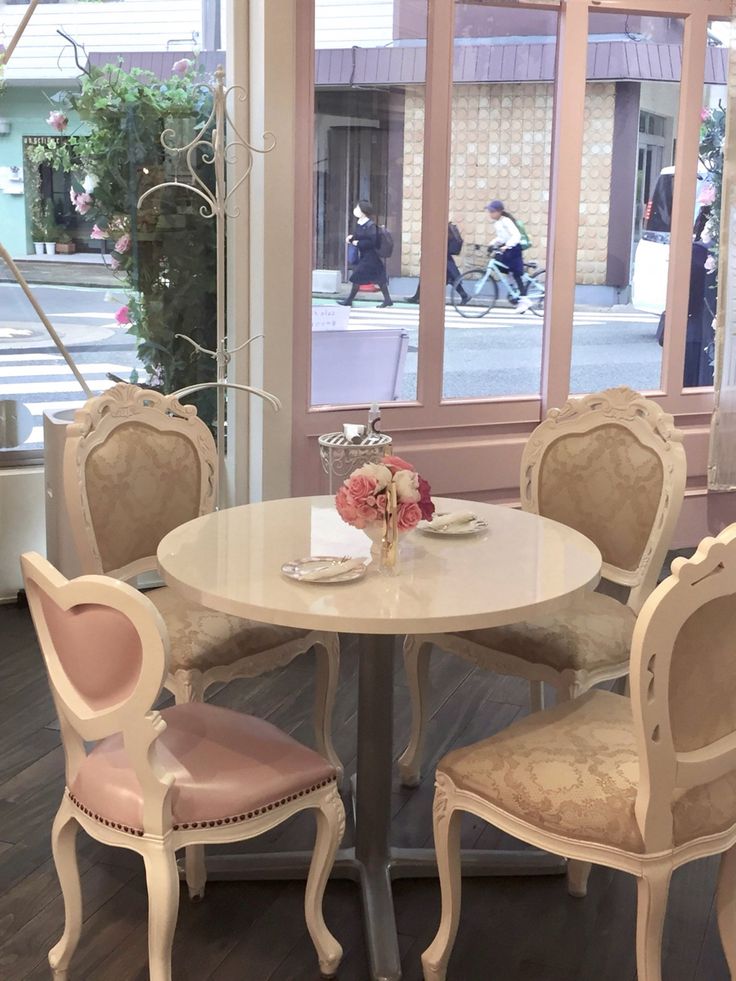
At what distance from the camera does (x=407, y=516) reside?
228cm

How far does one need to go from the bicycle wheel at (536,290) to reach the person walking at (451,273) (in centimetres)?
29

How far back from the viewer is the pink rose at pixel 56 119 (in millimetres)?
4062

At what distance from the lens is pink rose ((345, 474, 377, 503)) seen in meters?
2.25

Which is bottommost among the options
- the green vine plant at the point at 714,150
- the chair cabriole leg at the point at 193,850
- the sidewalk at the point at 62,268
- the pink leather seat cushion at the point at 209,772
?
the chair cabriole leg at the point at 193,850

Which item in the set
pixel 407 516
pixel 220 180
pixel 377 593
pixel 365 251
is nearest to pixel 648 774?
pixel 377 593

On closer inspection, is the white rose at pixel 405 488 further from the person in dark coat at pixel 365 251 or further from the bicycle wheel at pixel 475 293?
the bicycle wheel at pixel 475 293

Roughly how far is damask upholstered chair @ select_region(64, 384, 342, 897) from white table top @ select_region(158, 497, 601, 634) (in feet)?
0.78

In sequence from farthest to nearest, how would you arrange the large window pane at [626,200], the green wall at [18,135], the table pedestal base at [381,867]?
1. the large window pane at [626,200]
2. the green wall at [18,135]
3. the table pedestal base at [381,867]

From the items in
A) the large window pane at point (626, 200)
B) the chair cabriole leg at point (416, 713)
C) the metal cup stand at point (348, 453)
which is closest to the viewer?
the chair cabriole leg at point (416, 713)

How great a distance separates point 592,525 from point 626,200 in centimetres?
219

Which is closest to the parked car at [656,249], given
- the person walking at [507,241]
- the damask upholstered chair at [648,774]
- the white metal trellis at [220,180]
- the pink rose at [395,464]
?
the person walking at [507,241]

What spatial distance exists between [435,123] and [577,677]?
2.52 meters

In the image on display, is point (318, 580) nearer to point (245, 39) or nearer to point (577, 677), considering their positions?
point (577, 677)

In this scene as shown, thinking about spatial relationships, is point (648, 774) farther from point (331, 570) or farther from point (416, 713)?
point (416, 713)
